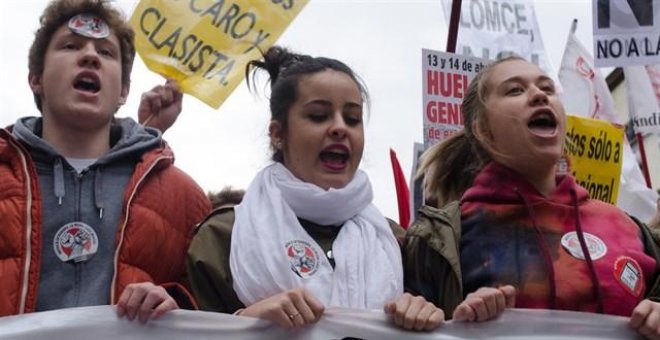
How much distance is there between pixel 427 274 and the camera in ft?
10.4

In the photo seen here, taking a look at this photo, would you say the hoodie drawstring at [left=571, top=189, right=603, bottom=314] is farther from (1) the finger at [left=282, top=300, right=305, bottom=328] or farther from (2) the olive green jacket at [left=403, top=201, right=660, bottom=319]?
(1) the finger at [left=282, top=300, right=305, bottom=328]

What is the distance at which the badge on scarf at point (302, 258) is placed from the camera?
2.98 metres

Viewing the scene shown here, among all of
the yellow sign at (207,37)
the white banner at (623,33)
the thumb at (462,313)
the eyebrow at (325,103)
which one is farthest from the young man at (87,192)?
the white banner at (623,33)

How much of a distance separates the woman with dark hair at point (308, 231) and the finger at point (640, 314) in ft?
1.50

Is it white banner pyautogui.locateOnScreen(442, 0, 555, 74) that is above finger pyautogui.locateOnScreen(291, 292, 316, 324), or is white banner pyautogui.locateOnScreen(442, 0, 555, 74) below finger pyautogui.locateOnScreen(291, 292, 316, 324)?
above

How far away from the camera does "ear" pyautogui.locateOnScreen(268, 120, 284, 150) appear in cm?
340

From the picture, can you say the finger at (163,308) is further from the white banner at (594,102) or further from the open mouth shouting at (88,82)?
the white banner at (594,102)

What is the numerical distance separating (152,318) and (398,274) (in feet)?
2.15

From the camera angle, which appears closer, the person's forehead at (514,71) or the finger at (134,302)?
the finger at (134,302)

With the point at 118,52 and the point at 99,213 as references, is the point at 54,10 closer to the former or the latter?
the point at 118,52

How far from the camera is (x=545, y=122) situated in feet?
11.2

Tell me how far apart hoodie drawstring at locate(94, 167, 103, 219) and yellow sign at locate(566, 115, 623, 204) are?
128 inches

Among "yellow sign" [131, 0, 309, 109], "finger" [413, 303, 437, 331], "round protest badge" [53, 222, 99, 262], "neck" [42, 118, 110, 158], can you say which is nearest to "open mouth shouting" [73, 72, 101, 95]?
"neck" [42, 118, 110, 158]

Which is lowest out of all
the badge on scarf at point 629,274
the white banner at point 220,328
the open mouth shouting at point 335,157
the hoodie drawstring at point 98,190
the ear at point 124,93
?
the white banner at point 220,328
